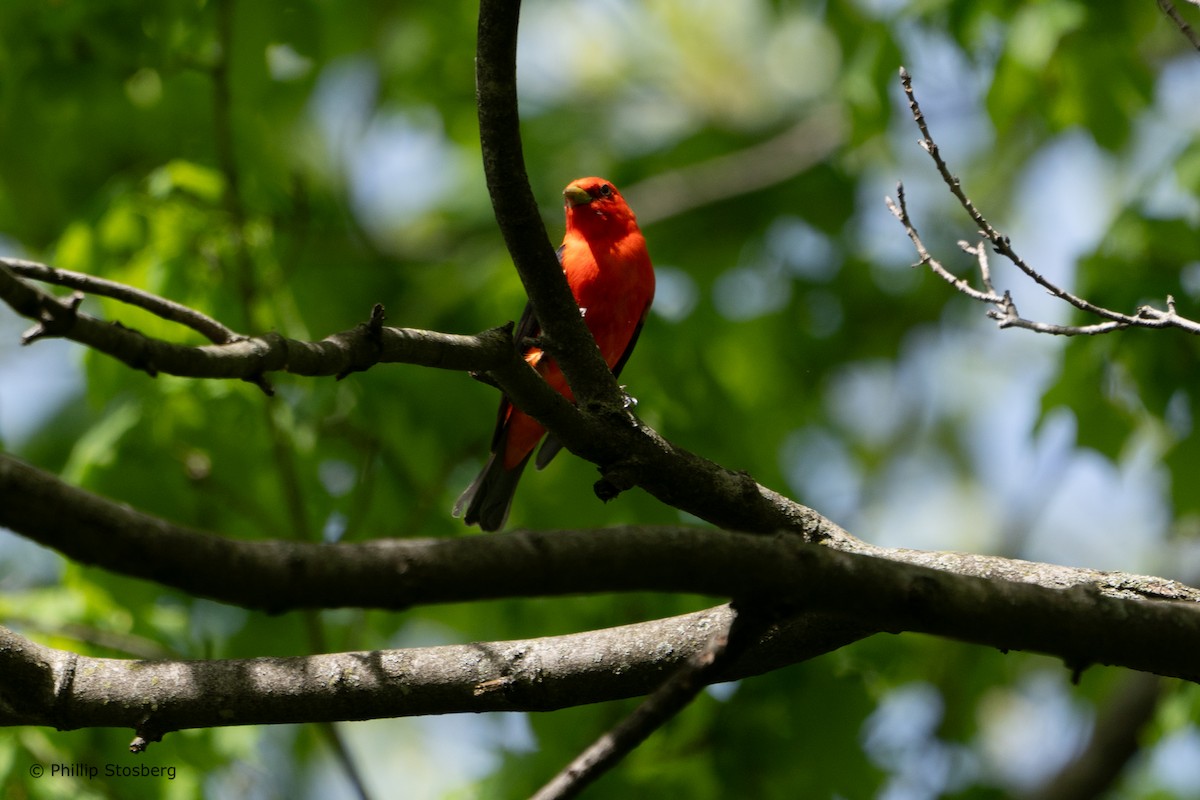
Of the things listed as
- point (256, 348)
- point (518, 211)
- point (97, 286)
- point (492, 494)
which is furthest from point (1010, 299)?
point (492, 494)

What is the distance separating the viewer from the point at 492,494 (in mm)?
5625

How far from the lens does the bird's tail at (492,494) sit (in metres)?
5.56

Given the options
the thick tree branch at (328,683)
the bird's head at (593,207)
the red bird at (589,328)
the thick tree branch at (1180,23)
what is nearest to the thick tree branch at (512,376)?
the thick tree branch at (328,683)

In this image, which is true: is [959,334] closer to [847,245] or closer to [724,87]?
[847,245]

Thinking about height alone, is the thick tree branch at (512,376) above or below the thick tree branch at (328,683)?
above

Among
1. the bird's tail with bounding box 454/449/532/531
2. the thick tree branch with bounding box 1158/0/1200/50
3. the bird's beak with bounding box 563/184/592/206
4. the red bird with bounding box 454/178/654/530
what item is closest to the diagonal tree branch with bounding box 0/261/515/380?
the thick tree branch with bounding box 1158/0/1200/50

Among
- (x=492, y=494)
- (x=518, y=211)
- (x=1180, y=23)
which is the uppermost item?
(x=492, y=494)

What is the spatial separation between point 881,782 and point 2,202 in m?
5.90

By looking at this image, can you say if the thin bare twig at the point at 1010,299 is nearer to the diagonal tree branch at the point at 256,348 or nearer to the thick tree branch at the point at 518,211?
the thick tree branch at the point at 518,211

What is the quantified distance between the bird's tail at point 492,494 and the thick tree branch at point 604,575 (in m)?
3.32

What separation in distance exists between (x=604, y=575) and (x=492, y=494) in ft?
12.2

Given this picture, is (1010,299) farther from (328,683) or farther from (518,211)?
(328,683)

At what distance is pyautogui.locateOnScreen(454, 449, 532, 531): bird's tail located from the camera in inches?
219

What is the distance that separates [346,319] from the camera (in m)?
7.19
